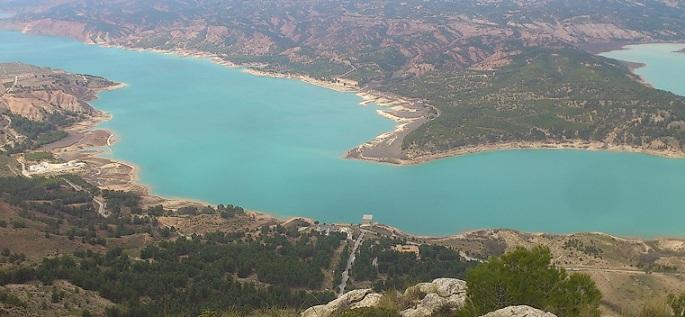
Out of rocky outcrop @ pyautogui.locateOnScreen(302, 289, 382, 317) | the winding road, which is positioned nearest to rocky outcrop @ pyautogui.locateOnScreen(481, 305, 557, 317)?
rocky outcrop @ pyautogui.locateOnScreen(302, 289, 382, 317)

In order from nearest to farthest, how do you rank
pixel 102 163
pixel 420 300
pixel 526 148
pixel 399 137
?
pixel 420 300 → pixel 102 163 → pixel 526 148 → pixel 399 137

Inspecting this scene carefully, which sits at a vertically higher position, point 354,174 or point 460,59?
point 460,59

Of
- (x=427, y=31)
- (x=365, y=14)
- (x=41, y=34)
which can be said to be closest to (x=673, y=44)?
(x=427, y=31)

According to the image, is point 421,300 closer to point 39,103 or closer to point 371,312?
point 371,312

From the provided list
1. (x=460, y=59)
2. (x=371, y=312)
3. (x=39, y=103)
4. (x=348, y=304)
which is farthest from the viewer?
(x=460, y=59)

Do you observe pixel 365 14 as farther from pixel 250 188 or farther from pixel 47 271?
pixel 47 271

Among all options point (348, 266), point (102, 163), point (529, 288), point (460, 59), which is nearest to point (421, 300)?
point (529, 288)
